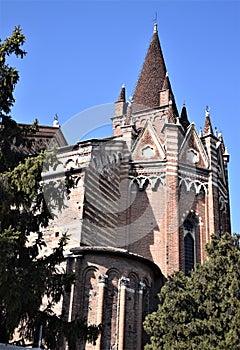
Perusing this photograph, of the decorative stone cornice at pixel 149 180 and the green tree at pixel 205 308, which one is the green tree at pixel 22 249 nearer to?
the green tree at pixel 205 308

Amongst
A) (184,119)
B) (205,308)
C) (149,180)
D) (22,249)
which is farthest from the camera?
(184,119)

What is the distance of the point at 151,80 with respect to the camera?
104 ft

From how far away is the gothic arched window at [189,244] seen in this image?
22.9 meters

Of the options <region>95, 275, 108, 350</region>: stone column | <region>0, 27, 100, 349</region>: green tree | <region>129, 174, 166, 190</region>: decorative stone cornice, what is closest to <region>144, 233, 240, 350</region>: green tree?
<region>95, 275, 108, 350</region>: stone column

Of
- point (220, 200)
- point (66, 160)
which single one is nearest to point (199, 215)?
point (220, 200)

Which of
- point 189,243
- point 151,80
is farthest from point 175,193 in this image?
point 151,80

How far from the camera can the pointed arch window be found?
2293 centimetres

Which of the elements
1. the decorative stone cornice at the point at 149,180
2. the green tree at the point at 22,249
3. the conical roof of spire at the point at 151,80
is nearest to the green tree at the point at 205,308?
the green tree at the point at 22,249

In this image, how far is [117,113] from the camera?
104 ft

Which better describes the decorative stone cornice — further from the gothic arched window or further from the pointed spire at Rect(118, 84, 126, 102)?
the pointed spire at Rect(118, 84, 126, 102)

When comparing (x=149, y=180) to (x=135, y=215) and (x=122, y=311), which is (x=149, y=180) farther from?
(x=122, y=311)

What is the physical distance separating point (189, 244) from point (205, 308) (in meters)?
8.30

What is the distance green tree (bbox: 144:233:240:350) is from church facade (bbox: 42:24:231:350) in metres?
2.24

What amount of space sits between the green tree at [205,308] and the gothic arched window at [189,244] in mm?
6091
